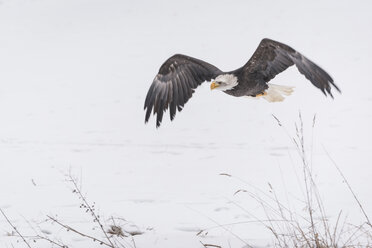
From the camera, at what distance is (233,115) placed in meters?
9.38

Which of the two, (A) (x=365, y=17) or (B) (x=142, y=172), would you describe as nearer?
(B) (x=142, y=172)

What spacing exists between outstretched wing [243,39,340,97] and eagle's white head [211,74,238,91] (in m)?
0.14

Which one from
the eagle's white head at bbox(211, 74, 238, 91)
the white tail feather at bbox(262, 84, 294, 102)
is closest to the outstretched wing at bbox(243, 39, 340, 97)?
the eagle's white head at bbox(211, 74, 238, 91)

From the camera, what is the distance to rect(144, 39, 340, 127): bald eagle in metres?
3.79

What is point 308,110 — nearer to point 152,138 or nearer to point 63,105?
point 152,138

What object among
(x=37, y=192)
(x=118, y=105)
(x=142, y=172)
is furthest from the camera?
(x=118, y=105)

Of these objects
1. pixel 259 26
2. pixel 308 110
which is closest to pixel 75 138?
pixel 308 110

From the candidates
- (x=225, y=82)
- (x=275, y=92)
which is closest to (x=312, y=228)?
(x=225, y=82)

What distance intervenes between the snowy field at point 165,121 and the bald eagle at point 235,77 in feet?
2.33

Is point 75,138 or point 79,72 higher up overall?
point 79,72

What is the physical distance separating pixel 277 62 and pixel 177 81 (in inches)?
36.8

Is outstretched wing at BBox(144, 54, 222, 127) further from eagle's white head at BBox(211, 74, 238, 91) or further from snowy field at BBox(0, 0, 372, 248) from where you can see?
snowy field at BBox(0, 0, 372, 248)

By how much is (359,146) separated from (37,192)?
4.33 metres

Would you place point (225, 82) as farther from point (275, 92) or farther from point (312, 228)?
point (312, 228)
